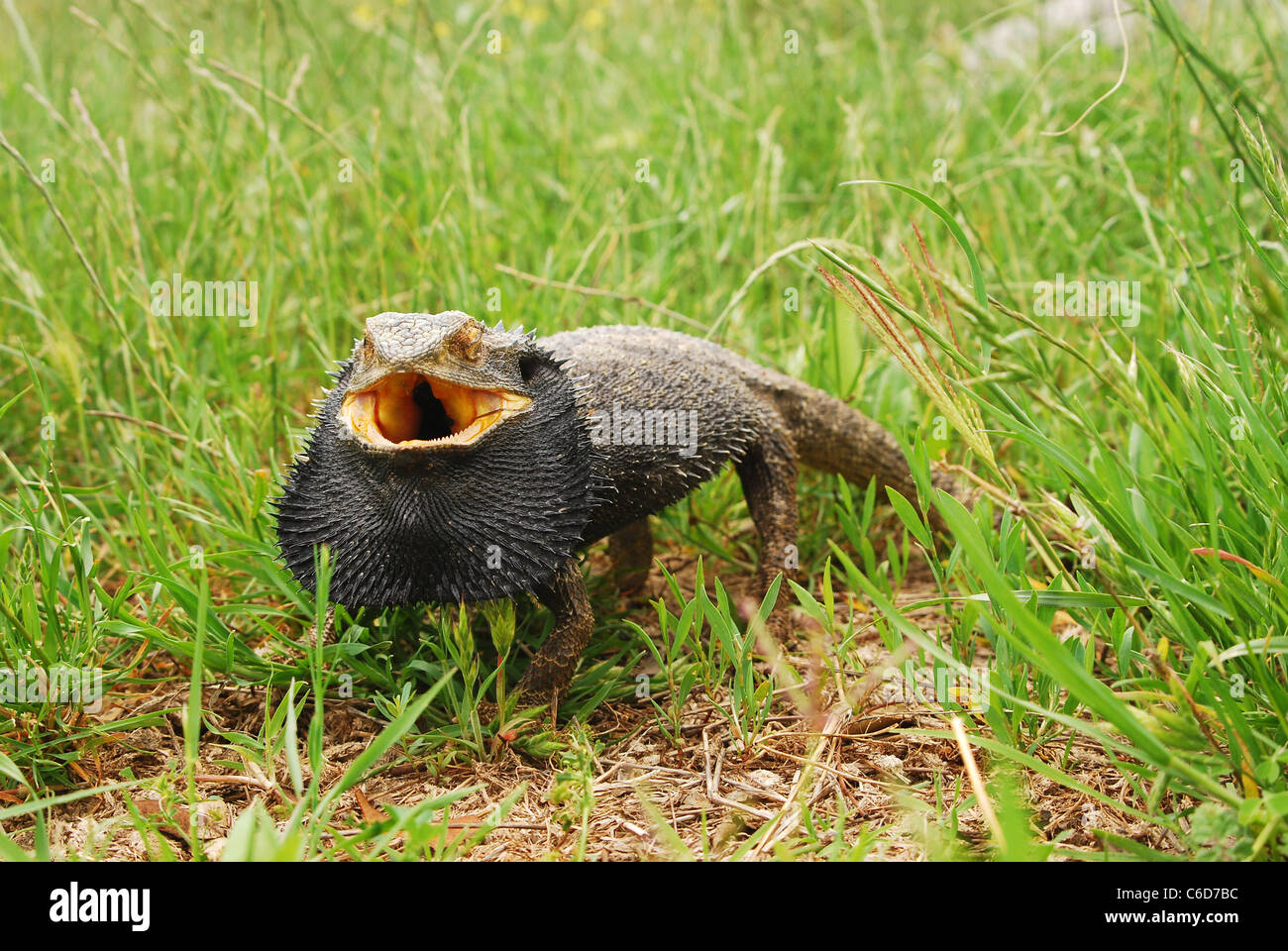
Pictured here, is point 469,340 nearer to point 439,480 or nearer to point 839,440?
point 439,480

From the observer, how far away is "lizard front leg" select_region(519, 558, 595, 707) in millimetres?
2682

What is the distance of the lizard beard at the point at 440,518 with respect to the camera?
246 centimetres

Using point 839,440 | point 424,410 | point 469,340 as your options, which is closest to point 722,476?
point 839,440

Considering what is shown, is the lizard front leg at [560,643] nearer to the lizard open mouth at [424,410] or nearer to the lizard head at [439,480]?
the lizard head at [439,480]

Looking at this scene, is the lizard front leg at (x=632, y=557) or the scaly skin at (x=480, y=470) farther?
the lizard front leg at (x=632, y=557)

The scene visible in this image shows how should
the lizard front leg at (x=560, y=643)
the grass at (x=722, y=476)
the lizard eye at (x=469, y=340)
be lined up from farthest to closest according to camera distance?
the lizard front leg at (x=560, y=643), the lizard eye at (x=469, y=340), the grass at (x=722, y=476)

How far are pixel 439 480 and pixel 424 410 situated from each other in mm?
357

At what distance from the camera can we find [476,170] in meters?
5.21

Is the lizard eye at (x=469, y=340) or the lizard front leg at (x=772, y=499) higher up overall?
the lizard eye at (x=469, y=340)

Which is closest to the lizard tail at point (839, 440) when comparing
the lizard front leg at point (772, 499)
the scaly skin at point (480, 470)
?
the lizard front leg at point (772, 499)

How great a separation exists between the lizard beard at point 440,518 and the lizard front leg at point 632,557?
84cm

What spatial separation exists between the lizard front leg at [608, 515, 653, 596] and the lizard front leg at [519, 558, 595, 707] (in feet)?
2.24
